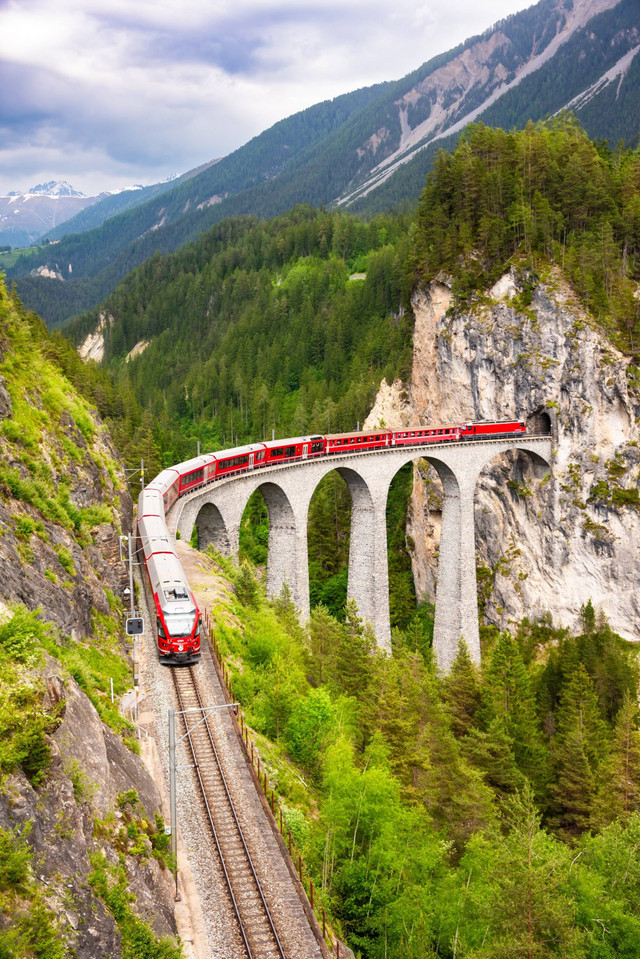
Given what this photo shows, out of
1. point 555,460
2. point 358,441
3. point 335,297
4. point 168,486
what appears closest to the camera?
point 168,486

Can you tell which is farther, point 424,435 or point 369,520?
point 424,435

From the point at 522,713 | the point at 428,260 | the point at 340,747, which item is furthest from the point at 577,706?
the point at 428,260

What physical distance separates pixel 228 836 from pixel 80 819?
6306 millimetres

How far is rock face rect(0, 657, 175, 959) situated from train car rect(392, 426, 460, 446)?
4082 centimetres

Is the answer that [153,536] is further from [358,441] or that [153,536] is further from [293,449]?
[358,441]

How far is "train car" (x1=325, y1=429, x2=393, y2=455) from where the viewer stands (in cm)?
5050

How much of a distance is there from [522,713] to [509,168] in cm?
5372

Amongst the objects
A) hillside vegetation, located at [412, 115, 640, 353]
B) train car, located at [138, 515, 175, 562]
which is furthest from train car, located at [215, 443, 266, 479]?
hillside vegetation, located at [412, 115, 640, 353]

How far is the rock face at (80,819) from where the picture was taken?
11430 mm

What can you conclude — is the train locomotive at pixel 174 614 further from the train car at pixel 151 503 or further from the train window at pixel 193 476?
the train window at pixel 193 476

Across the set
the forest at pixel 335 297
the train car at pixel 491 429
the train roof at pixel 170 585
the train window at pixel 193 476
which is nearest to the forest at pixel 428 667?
the forest at pixel 335 297

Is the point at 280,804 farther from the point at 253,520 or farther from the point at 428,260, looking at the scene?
the point at 253,520

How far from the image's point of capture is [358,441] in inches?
2072

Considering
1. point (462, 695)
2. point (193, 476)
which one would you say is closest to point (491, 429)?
point (462, 695)
